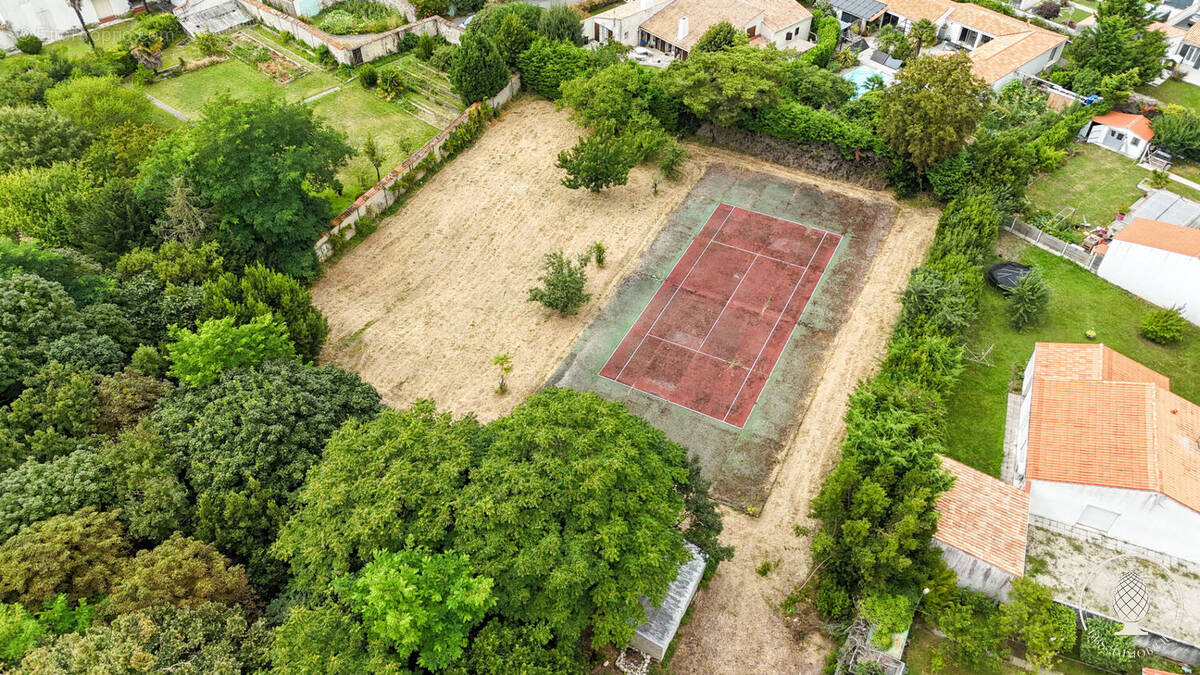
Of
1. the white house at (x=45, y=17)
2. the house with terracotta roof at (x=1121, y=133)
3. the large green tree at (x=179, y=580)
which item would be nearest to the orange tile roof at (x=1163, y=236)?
the house with terracotta roof at (x=1121, y=133)

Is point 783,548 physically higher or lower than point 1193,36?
lower

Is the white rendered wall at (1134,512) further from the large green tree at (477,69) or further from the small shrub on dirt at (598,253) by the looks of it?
the large green tree at (477,69)

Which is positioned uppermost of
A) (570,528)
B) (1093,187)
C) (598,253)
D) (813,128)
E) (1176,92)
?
(570,528)

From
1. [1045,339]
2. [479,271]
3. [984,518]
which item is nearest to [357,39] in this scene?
[479,271]

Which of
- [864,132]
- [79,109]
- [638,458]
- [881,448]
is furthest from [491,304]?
[79,109]

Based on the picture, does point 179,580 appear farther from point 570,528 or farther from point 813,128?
point 813,128

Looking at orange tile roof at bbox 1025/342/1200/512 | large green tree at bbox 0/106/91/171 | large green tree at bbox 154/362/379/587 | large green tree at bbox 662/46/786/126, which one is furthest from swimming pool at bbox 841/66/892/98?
large green tree at bbox 0/106/91/171

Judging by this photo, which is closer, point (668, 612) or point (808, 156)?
point (668, 612)
